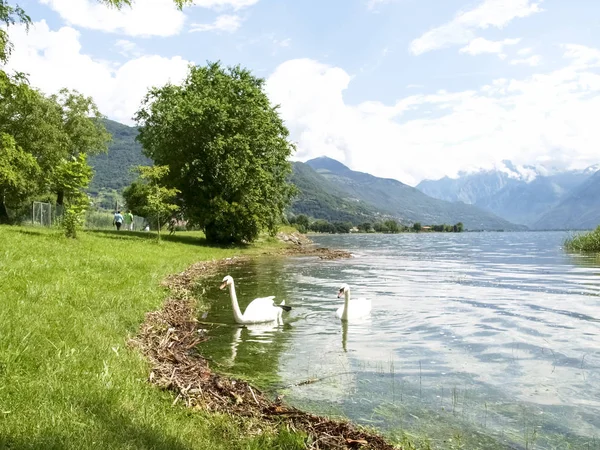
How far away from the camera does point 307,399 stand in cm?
847

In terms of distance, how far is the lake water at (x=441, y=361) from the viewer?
764 cm

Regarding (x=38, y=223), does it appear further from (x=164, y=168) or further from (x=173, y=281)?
(x=173, y=281)

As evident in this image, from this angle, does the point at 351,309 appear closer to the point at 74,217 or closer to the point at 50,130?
the point at 74,217

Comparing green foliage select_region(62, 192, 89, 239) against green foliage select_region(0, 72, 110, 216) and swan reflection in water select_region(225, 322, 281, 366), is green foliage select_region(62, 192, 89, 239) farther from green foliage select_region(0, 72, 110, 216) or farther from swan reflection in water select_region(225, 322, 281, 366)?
swan reflection in water select_region(225, 322, 281, 366)

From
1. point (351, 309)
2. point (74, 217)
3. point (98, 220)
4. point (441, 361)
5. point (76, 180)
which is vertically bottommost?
point (441, 361)

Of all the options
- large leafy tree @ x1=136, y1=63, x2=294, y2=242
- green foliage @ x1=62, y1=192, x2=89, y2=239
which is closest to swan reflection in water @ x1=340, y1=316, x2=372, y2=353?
green foliage @ x1=62, y1=192, x2=89, y2=239

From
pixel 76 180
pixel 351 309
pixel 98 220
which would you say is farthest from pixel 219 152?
pixel 351 309

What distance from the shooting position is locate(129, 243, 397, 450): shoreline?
266 inches

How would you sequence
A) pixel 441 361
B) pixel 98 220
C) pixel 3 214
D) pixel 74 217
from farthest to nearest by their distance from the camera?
pixel 98 220
pixel 3 214
pixel 74 217
pixel 441 361

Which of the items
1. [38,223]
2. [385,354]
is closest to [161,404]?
[385,354]

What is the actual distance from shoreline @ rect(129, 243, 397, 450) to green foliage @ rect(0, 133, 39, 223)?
25513 mm

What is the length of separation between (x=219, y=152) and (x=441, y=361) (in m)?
39.8

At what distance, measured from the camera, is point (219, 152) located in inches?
1886

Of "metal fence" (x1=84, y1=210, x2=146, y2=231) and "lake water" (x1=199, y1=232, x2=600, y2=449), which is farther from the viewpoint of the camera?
"metal fence" (x1=84, y1=210, x2=146, y2=231)
